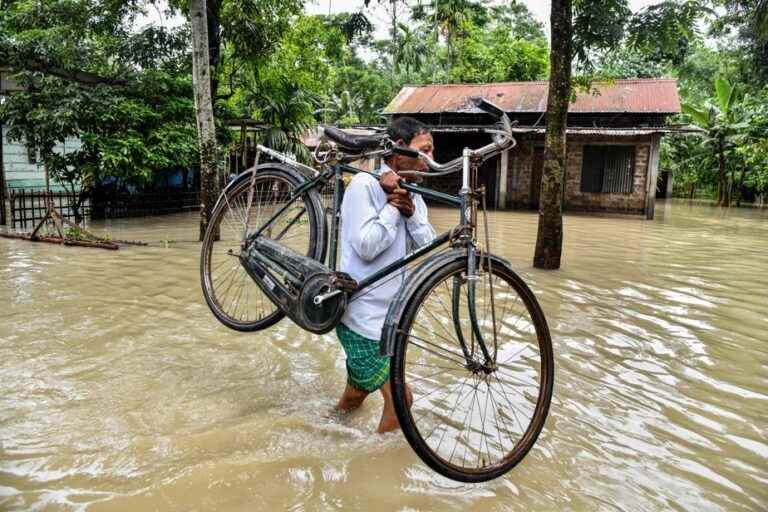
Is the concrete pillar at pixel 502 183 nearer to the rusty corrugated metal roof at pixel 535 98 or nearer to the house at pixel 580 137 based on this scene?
the house at pixel 580 137

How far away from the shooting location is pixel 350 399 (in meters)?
3.01

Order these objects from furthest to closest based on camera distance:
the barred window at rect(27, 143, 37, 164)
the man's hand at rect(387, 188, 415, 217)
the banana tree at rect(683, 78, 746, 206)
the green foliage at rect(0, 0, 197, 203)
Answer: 1. the banana tree at rect(683, 78, 746, 206)
2. the barred window at rect(27, 143, 37, 164)
3. the green foliage at rect(0, 0, 197, 203)
4. the man's hand at rect(387, 188, 415, 217)

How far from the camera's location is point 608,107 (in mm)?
17141

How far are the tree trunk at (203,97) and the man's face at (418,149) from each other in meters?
6.03

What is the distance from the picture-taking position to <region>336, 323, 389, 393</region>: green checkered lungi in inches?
107

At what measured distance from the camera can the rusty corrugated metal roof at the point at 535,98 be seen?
1697 cm

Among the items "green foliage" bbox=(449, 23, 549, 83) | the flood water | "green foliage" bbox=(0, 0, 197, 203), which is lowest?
the flood water

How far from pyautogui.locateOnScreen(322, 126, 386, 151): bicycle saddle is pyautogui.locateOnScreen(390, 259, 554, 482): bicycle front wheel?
76cm

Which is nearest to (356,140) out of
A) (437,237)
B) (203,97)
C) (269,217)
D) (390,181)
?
(390,181)

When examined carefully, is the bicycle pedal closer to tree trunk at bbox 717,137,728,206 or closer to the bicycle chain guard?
the bicycle chain guard

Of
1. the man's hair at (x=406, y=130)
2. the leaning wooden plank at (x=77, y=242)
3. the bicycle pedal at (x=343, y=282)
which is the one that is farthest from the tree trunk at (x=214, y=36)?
the bicycle pedal at (x=343, y=282)

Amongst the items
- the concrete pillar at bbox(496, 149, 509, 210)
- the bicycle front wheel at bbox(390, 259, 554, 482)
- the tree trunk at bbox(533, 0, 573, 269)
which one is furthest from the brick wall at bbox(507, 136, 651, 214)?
the bicycle front wheel at bbox(390, 259, 554, 482)

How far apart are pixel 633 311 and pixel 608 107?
1343 cm

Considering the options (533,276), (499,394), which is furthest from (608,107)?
(499,394)
